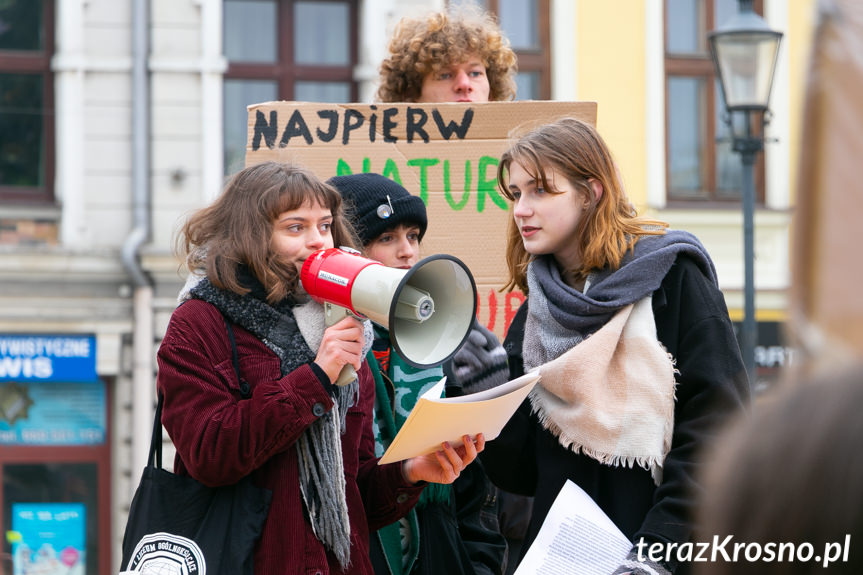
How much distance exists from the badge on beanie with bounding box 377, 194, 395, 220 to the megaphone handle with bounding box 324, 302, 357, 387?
1.81ft

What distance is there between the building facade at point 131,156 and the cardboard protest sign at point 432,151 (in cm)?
592

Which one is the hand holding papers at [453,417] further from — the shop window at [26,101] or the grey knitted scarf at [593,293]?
the shop window at [26,101]

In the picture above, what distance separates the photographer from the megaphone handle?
2.22 m

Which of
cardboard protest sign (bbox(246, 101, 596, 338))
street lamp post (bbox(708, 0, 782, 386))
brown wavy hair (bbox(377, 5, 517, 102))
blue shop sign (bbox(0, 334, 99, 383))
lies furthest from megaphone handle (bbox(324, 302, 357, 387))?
blue shop sign (bbox(0, 334, 99, 383))

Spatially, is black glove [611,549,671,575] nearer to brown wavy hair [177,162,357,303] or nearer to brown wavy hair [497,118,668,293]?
brown wavy hair [497,118,668,293]

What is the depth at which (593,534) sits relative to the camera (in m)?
2.20

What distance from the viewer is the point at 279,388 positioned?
85.2 inches

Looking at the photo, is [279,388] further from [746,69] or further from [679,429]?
[746,69]

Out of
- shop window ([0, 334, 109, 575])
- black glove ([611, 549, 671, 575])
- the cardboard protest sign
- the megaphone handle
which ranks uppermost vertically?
the cardboard protest sign

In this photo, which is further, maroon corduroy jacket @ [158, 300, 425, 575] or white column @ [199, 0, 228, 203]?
white column @ [199, 0, 228, 203]

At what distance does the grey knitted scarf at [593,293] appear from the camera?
2.28 m

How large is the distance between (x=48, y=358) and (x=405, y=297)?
717 centimetres

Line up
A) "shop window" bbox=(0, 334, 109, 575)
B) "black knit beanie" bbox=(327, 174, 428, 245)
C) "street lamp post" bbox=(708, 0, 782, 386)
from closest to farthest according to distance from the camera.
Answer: "black knit beanie" bbox=(327, 174, 428, 245)
"street lamp post" bbox=(708, 0, 782, 386)
"shop window" bbox=(0, 334, 109, 575)

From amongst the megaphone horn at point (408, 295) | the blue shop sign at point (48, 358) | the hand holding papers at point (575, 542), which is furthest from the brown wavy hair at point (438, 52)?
the blue shop sign at point (48, 358)
